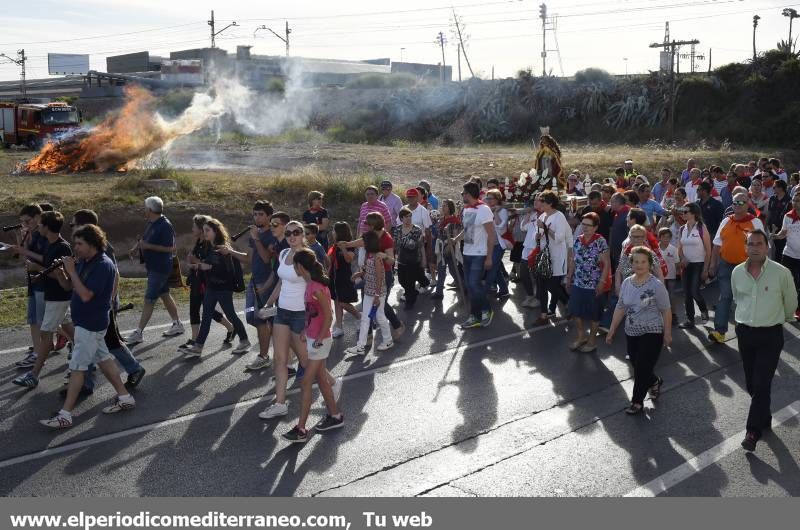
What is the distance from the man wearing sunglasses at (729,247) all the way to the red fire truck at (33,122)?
3604 cm

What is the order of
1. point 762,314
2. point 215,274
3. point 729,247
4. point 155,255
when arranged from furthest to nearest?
point 155,255
point 729,247
point 215,274
point 762,314

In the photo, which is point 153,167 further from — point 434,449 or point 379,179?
point 434,449

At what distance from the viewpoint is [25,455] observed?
6641mm

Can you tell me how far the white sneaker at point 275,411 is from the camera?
7.47m

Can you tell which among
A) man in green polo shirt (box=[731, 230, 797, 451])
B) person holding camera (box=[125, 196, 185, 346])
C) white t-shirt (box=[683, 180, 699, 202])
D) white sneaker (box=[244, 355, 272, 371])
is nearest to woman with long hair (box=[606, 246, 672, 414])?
man in green polo shirt (box=[731, 230, 797, 451])

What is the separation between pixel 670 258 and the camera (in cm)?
1070

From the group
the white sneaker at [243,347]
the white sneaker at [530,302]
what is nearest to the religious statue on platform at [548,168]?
the white sneaker at [530,302]

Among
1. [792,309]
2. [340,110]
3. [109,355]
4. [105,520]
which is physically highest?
[340,110]

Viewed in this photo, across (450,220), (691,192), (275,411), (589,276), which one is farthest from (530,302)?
(691,192)

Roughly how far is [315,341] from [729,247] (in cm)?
548

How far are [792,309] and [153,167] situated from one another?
19466 millimetres

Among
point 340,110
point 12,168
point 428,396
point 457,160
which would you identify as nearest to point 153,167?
point 12,168

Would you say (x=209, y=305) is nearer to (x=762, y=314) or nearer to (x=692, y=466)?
(x=692, y=466)

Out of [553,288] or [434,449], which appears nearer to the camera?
[434,449]
